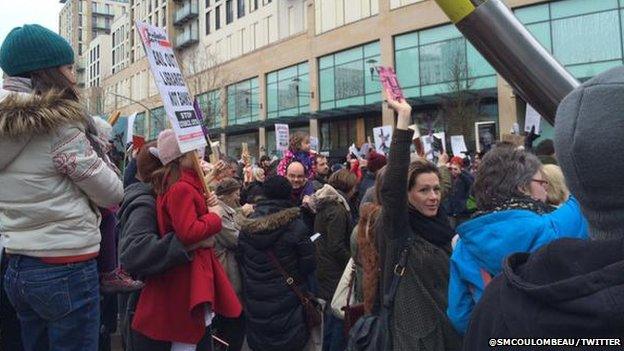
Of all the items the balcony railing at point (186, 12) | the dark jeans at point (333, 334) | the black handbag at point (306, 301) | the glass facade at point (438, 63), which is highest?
the balcony railing at point (186, 12)

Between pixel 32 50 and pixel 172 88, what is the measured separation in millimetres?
1053

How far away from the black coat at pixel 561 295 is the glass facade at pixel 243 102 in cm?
4169

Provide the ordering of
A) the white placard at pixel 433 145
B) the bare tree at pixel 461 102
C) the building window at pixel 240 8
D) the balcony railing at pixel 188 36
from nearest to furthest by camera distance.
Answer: the white placard at pixel 433 145, the bare tree at pixel 461 102, the building window at pixel 240 8, the balcony railing at pixel 188 36

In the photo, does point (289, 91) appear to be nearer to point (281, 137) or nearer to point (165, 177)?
point (281, 137)

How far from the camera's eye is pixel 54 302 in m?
2.41

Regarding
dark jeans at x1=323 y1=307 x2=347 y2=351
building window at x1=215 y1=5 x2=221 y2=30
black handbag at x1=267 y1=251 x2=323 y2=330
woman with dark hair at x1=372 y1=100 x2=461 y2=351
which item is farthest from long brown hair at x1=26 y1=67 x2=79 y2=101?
building window at x1=215 y1=5 x2=221 y2=30

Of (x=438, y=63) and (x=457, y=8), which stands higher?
(x=438, y=63)

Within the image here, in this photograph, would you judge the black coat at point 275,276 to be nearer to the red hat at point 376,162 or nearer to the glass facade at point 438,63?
the red hat at point 376,162

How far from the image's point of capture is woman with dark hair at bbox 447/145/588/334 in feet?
6.62

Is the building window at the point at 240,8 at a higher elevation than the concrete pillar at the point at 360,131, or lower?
higher

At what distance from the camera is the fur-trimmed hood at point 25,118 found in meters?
2.35

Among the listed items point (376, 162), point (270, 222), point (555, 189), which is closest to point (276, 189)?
point (270, 222)

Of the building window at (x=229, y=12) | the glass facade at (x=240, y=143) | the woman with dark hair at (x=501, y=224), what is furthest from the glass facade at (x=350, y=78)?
the woman with dark hair at (x=501, y=224)

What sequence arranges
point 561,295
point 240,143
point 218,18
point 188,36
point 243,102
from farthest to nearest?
point 188,36 → point 218,18 → point 240,143 → point 243,102 → point 561,295
